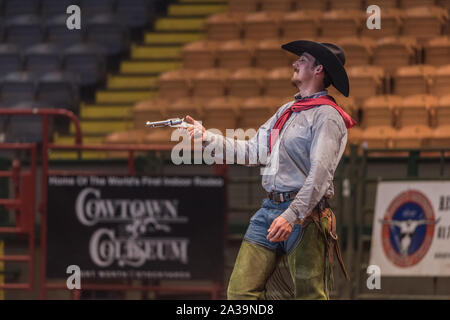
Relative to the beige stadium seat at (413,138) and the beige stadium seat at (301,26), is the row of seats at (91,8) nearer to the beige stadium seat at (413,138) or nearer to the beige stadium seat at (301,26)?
the beige stadium seat at (301,26)

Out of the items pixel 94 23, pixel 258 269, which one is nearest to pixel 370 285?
pixel 258 269

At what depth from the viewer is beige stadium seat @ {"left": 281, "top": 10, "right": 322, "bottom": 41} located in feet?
41.5

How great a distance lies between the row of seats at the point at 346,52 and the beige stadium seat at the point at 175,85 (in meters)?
0.57

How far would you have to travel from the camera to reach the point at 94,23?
1420 cm

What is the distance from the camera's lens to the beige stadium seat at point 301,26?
12.7 metres

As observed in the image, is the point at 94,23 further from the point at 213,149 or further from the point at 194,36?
the point at 213,149

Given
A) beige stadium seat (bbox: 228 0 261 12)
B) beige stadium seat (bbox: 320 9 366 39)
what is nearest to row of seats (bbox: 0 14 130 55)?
beige stadium seat (bbox: 228 0 261 12)

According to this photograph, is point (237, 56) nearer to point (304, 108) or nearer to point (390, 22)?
point (390, 22)

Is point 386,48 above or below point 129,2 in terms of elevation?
below

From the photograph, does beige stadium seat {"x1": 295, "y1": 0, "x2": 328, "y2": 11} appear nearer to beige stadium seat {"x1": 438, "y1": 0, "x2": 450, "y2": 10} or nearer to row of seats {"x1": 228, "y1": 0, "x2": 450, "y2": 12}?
row of seats {"x1": 228, "y1": 0, "x2": 450, "y2": 12}

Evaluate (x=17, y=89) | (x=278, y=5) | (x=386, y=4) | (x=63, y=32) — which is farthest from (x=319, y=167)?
(x=63, y=32)

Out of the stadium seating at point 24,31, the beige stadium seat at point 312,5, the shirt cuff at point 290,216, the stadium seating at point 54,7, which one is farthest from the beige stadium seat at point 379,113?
the shirt cuff at point 290,216

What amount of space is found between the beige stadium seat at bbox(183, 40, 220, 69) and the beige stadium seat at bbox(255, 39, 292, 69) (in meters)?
0.71
